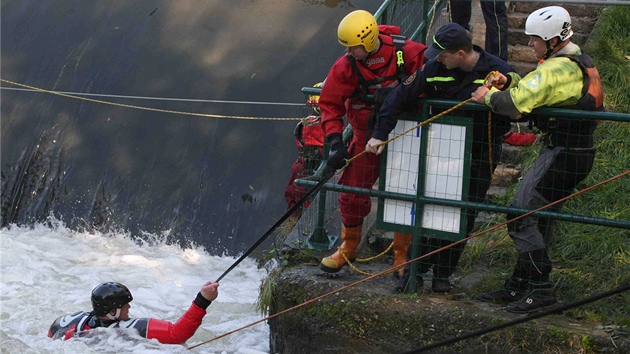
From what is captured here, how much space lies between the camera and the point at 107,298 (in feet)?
21.7

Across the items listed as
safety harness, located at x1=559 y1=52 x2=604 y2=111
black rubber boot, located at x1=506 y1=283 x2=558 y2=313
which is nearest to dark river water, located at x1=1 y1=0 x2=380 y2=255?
black rubber boot, located at x1=506 y1=283 x2=558 y2=313

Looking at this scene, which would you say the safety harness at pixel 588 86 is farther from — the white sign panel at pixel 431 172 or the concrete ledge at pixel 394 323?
the concrete ledge at pixel 394 323

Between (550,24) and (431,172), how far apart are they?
1239mm

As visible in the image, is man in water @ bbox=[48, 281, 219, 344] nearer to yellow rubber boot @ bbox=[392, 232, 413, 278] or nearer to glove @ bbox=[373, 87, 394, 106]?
yellow rubber boot @ bbox=[392, 232, 413, 278]

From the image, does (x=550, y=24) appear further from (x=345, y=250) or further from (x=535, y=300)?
(x=345, y=250)

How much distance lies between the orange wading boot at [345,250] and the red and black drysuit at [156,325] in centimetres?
91

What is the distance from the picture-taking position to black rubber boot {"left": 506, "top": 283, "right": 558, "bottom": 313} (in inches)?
245

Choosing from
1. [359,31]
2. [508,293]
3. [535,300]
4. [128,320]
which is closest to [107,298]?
[128,320]

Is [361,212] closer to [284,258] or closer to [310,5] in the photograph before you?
[284,258]

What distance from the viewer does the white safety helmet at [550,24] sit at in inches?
233

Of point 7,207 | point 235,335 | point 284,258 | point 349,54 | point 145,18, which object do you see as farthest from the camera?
point 145,18

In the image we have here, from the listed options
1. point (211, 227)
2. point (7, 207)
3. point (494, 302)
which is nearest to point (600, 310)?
point (494, 302)

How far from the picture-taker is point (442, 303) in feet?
20.9

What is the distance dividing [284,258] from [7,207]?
239 inches
